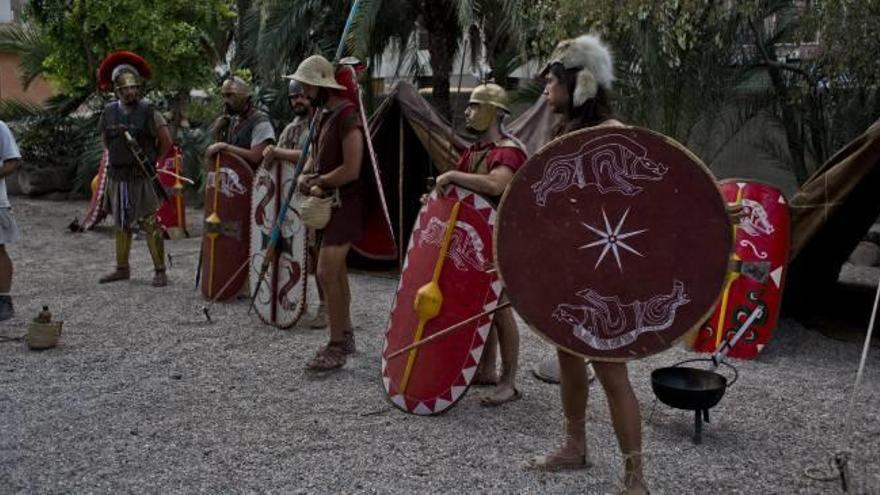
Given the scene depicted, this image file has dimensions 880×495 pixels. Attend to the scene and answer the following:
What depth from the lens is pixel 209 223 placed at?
6113 millimetres

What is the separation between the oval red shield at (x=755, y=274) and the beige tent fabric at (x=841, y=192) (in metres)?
0.36

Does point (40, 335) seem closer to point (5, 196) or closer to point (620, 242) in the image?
point (5, 196)

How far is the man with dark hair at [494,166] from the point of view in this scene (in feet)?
12.5

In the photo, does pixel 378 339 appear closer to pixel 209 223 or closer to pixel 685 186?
pixel 209 223

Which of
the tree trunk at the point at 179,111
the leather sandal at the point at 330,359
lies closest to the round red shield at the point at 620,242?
the leather sandal at the point at 330,359

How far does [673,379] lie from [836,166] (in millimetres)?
2271

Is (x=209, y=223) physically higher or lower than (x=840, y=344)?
higher

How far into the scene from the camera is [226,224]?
6.11 metres

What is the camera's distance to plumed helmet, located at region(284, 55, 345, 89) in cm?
448

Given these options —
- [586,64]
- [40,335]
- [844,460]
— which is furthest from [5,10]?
[844,460]

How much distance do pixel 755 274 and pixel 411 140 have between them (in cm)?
350

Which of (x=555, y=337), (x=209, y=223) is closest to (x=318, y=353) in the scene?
(x=209, y=223)

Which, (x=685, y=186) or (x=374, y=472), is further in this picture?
(x=374, y=472)

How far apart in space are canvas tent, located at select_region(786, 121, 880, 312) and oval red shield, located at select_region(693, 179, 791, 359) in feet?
1.22
